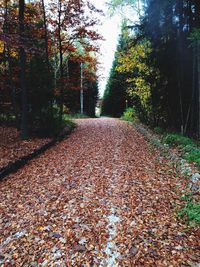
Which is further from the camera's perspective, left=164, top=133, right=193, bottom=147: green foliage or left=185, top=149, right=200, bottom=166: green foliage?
left=164, top=133, right=193, bottom=147: green foliage

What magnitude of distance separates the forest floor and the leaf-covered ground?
63 cm

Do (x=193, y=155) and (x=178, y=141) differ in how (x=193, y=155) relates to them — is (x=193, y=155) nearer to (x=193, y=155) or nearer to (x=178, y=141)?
(x=193, y=155)

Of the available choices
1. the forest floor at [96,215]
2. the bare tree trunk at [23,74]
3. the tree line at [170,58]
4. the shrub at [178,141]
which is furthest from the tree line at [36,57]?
the shrub at [178,141]

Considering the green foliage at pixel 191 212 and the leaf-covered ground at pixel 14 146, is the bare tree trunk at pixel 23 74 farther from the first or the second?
the green foliage at pixel 191 212

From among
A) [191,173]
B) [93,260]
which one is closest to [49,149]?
[191,173]

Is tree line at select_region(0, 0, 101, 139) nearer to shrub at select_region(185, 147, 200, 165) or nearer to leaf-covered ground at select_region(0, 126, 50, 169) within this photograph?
leaf-covered ground at select_region(0, 126, 50, 169)

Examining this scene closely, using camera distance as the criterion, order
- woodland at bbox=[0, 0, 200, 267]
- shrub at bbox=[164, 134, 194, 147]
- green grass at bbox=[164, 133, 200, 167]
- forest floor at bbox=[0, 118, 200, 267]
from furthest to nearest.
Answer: shrub at bbox=[164, 134, 194, 147]
green grass at bbox=[164, 133, 200, 167]
woodland at bbox=[0, 0, 200, 267]
forest floor at bbox=[0, 118, 200, 267]

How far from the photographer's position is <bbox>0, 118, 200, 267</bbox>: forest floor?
3.62 m

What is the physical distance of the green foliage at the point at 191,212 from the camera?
4334 mm

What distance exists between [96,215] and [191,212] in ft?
5.62

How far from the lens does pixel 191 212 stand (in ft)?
14.8

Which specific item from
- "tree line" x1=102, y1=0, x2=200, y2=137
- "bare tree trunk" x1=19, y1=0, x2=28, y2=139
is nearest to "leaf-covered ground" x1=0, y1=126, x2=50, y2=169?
"bare tree trunk" x1=19, y1=0, x2=28, y2=139

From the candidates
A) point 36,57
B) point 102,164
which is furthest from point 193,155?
point 36,57

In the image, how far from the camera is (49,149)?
10.4 meters
